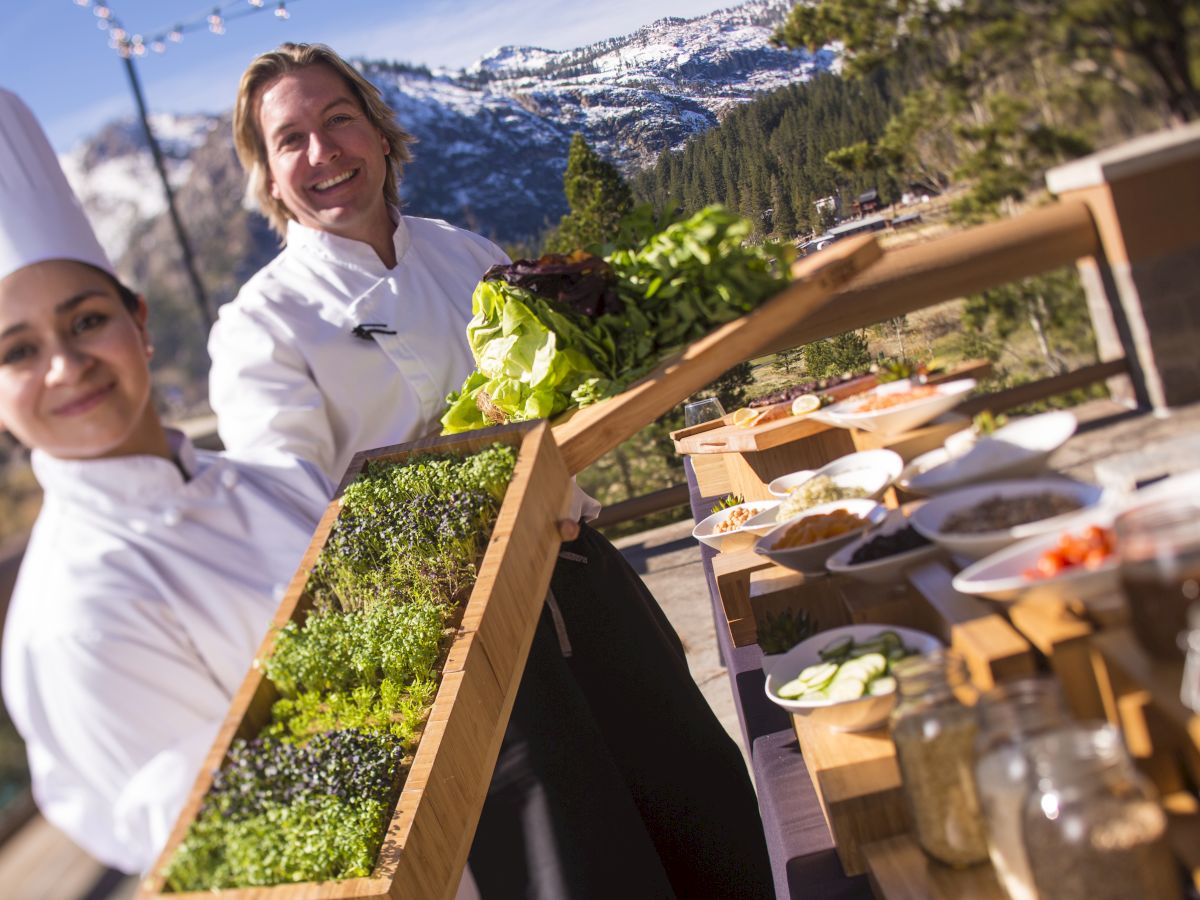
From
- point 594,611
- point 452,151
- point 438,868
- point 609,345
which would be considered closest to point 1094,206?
point 609,345

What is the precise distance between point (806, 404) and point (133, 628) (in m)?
1.08

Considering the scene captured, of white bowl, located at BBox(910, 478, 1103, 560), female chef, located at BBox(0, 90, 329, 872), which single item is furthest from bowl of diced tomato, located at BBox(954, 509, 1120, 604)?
female chef, located at BBox(0, 90, 329, 872)

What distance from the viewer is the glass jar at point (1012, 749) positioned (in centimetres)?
78

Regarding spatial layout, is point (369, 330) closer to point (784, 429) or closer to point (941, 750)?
point (784, 429)

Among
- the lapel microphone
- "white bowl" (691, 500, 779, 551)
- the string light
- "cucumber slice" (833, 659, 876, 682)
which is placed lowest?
"white bowl" (691, 500, 779, 551)

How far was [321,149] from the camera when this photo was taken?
203 cm

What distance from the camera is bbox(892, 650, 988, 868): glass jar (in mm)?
917

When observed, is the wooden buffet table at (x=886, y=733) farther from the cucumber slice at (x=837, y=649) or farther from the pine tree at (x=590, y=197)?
the pine tree at (x=590, y=197)

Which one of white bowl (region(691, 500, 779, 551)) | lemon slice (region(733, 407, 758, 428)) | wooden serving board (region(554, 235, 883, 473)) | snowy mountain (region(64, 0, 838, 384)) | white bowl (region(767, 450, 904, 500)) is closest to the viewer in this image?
wooden serving board (region(554, 235, 883, 473))

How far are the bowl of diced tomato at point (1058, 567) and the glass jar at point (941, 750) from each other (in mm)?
77

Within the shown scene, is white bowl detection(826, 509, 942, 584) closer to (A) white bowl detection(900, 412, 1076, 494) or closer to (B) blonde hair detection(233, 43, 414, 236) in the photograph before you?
(A) white bowl detection(900, 412, 1076, 494)

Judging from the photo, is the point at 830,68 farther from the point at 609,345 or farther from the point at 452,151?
the point at 452,151

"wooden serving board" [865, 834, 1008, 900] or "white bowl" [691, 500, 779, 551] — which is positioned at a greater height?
"white bowl" [691, 500, 779, 551]

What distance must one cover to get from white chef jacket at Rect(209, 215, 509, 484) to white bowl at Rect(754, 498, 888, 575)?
0.87 meters
